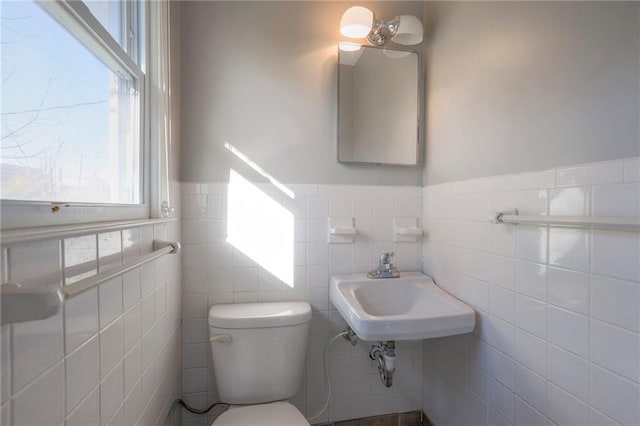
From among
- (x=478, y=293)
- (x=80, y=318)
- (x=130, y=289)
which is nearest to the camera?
(x=80, y=318)

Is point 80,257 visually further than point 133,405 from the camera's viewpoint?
No

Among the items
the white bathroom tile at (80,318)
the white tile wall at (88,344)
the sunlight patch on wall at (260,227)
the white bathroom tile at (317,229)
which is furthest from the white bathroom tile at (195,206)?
the white bathroom tile at (80,318)

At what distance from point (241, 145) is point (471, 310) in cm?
123

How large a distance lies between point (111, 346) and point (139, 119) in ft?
2.37

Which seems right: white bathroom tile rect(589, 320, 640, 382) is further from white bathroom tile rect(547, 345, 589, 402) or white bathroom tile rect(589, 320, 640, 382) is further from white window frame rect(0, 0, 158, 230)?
white window frame rect(0, 0, 158, 230)

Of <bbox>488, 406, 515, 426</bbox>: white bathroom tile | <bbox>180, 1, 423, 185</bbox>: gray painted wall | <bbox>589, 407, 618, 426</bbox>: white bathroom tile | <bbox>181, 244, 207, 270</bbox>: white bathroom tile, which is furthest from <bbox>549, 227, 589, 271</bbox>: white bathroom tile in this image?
<bbox>181, 244, 207, 270</bbox>: white bathroom tile

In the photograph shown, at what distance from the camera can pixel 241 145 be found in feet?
4.42

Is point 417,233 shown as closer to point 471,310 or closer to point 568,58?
point 471,310

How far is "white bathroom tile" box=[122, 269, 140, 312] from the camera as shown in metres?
0.74

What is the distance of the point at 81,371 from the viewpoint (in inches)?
22.0

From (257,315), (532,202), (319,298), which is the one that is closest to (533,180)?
(532,202)

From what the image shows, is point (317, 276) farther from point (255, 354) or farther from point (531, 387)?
point (531, 387)

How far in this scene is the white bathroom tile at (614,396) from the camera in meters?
0.65

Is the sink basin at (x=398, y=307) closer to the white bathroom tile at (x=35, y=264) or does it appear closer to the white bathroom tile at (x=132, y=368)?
the white bathroom tile at (x=132, y=368)
